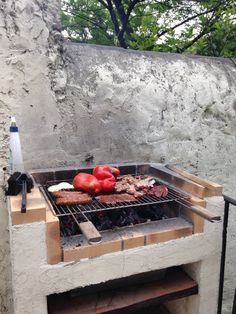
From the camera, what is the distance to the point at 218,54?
4.57m

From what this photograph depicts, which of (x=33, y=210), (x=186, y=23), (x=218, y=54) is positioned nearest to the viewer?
(x=33, y=210)

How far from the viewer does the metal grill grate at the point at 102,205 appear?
1.88m

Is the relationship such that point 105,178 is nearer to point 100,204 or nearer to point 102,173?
point 102,173

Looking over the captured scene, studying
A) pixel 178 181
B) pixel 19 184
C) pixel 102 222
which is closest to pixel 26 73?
pixel 19 184

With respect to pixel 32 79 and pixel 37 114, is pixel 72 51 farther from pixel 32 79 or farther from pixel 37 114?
pixel 37 114

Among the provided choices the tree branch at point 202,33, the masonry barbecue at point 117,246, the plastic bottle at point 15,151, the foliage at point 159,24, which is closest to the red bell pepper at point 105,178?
the masonry barbecue at point 117,246

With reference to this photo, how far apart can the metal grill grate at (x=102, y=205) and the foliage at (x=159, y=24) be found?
2.89 metres

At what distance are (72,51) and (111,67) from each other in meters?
0.42

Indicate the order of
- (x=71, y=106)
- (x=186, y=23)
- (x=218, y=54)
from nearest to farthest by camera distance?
(x=71, y=106) → (x=218, y=54) → (x=186, y=23)

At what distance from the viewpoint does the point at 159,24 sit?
5836 mm

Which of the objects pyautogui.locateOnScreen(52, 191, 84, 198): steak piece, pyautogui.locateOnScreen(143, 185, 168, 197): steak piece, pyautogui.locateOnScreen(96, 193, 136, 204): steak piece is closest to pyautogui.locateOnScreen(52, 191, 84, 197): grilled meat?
pyautogui.locateOnScreen(52, 191, 84, 198): steak piece

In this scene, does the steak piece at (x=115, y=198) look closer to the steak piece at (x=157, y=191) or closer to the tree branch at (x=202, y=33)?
the steak piece at (x=157, y=191)

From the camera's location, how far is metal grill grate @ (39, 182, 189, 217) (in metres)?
1.88

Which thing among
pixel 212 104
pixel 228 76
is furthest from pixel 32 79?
pixel 228 76
